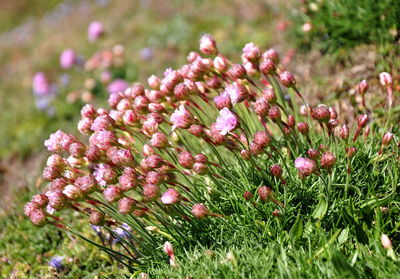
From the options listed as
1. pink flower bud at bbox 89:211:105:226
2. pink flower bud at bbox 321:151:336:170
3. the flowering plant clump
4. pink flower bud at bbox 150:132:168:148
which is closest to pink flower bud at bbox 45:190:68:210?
the flowering plant clump

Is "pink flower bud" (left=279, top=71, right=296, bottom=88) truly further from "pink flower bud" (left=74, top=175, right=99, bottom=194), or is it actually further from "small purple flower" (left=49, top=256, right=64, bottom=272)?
"small purple flower" (left=49, top=256, right=64, bottom=272)

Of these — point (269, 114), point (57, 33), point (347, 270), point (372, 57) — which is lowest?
point (57, 33)

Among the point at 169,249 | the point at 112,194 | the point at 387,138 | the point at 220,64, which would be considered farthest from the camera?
the point at 220,64

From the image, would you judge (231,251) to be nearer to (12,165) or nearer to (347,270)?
(347,270)

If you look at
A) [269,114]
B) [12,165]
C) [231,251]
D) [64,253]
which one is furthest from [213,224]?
[12,165]

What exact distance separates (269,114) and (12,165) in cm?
435

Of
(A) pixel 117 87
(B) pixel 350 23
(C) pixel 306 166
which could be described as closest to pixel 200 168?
(C) pixel 306 166

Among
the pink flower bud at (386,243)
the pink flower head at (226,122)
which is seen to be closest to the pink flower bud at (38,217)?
the pink flower head at (226,122)

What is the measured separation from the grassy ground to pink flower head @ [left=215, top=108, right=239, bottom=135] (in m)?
0.50

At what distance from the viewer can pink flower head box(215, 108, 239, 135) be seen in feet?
6.91

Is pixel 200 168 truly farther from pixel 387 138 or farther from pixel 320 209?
pixel 387 138

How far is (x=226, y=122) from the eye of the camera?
83.9 inches

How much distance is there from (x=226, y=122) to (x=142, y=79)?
12.7ft

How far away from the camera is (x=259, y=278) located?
1.92 metres
